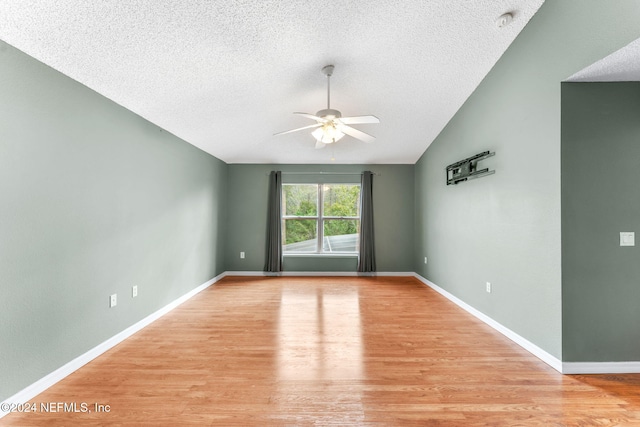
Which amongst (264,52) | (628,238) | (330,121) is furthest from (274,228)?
(628,238)

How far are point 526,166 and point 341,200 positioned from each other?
3.59 metres

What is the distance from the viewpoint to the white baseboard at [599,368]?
2.11 metres

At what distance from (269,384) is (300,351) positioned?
1.71ft

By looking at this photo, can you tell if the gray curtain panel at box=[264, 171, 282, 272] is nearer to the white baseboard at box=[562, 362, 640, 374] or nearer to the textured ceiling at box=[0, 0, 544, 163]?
the textured ceiling at box=[0, 0, 544, 163]

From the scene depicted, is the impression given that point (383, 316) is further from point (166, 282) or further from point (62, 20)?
point (62, 20)

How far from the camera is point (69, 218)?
2.14 m

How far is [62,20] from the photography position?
1.81m

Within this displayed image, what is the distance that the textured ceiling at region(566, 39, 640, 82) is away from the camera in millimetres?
1784

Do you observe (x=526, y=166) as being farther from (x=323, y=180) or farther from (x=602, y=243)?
(x=323, y=180)

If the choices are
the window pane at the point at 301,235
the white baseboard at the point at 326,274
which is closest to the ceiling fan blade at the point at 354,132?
the window pane at the point at 301,235

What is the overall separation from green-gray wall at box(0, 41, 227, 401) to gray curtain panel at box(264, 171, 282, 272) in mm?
2233

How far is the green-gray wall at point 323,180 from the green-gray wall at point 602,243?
352 centimetres

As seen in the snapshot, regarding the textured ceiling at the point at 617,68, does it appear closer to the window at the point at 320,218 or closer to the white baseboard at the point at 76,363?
the window at the point at 320,218

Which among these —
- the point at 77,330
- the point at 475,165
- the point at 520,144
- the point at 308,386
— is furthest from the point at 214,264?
the point at 520,144
